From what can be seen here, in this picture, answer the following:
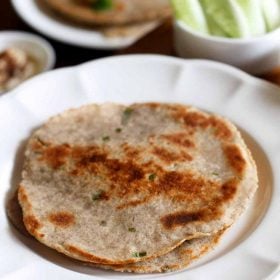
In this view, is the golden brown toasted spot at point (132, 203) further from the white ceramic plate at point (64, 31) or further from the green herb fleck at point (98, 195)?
the white ceramic plate at point (64, 31)

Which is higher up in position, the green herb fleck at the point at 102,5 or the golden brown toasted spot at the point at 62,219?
the golden brown toasted spot at the point at 62,219

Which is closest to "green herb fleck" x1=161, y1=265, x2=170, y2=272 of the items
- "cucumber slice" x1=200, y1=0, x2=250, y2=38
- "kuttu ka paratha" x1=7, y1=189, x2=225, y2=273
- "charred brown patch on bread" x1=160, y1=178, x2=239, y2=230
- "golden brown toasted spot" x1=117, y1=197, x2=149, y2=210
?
"kuttu ka paratha" x1=7, y1=189, x2=225, y2=273

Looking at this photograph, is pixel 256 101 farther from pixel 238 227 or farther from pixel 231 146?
pixel 238 227

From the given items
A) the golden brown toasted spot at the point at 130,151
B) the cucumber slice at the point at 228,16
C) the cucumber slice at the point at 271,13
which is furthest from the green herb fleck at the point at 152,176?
the cucumber slice at the point at 271,13

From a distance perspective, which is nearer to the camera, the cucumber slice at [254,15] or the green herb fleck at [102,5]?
the cucumber slice at [254,15]

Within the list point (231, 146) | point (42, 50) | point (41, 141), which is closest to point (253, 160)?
point (231, 146)

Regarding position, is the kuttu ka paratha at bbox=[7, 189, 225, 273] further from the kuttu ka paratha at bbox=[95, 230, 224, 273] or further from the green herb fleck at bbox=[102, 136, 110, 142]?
the green herb fleck at bbox=[102, 136, 110, 142]
